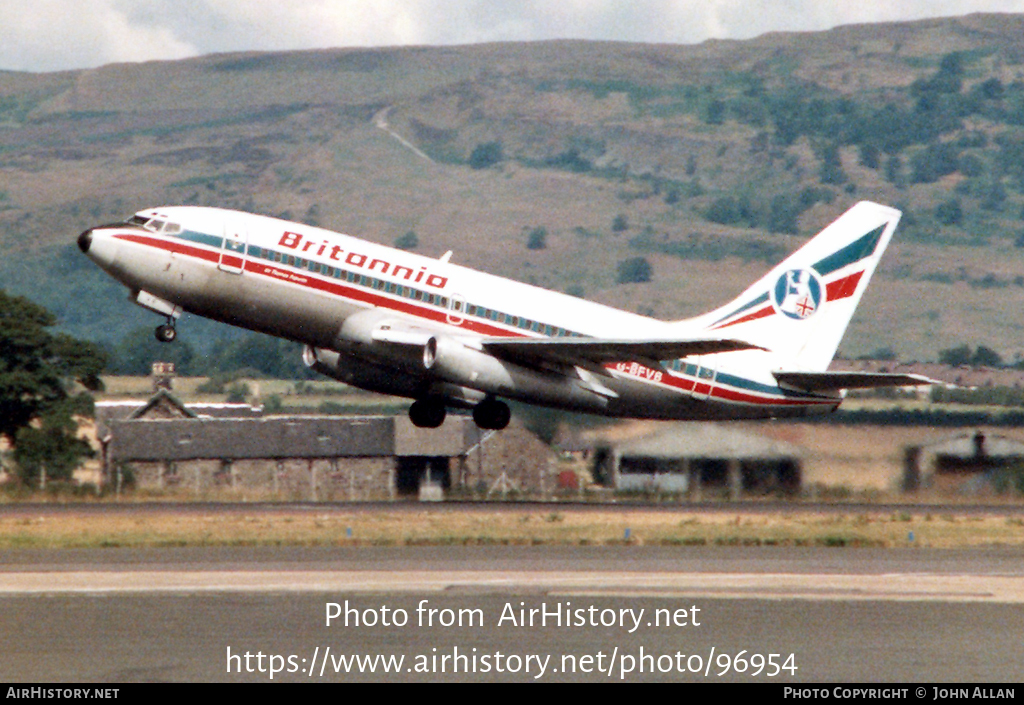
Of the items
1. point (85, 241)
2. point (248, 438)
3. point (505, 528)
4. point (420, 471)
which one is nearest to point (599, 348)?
point (505, 528)

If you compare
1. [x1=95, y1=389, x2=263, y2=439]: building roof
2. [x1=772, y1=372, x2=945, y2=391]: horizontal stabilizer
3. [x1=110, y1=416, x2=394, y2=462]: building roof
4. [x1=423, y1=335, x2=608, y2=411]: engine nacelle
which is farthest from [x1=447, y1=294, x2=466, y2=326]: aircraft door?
[x1=95, y1=389, x2=263, y2=439]: building roof

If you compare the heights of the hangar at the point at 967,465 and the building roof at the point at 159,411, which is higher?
the building roof at the point at 159,411

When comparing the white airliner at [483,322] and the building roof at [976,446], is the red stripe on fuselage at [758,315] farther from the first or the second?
the building roof at [976,446]

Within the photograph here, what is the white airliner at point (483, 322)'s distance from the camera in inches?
1745

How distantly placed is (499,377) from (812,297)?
11.6m

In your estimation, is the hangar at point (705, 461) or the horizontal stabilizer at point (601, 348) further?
the hangar at point (705, 461)

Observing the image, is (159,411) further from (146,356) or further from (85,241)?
(146,356)

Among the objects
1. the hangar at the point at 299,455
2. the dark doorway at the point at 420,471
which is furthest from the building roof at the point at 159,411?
the dark doorway at the point at 420,471

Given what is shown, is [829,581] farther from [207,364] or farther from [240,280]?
[207,364]

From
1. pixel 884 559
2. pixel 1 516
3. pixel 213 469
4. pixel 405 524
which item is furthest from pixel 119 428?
pixel 884 559

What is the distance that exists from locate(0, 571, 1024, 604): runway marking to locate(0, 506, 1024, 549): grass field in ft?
25.6

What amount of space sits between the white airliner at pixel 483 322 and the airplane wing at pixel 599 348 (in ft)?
0.21

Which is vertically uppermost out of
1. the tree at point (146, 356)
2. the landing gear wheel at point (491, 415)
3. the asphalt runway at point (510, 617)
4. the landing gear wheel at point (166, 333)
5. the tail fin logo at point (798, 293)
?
the tree at point (146, 356)

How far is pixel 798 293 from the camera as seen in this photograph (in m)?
53.4
